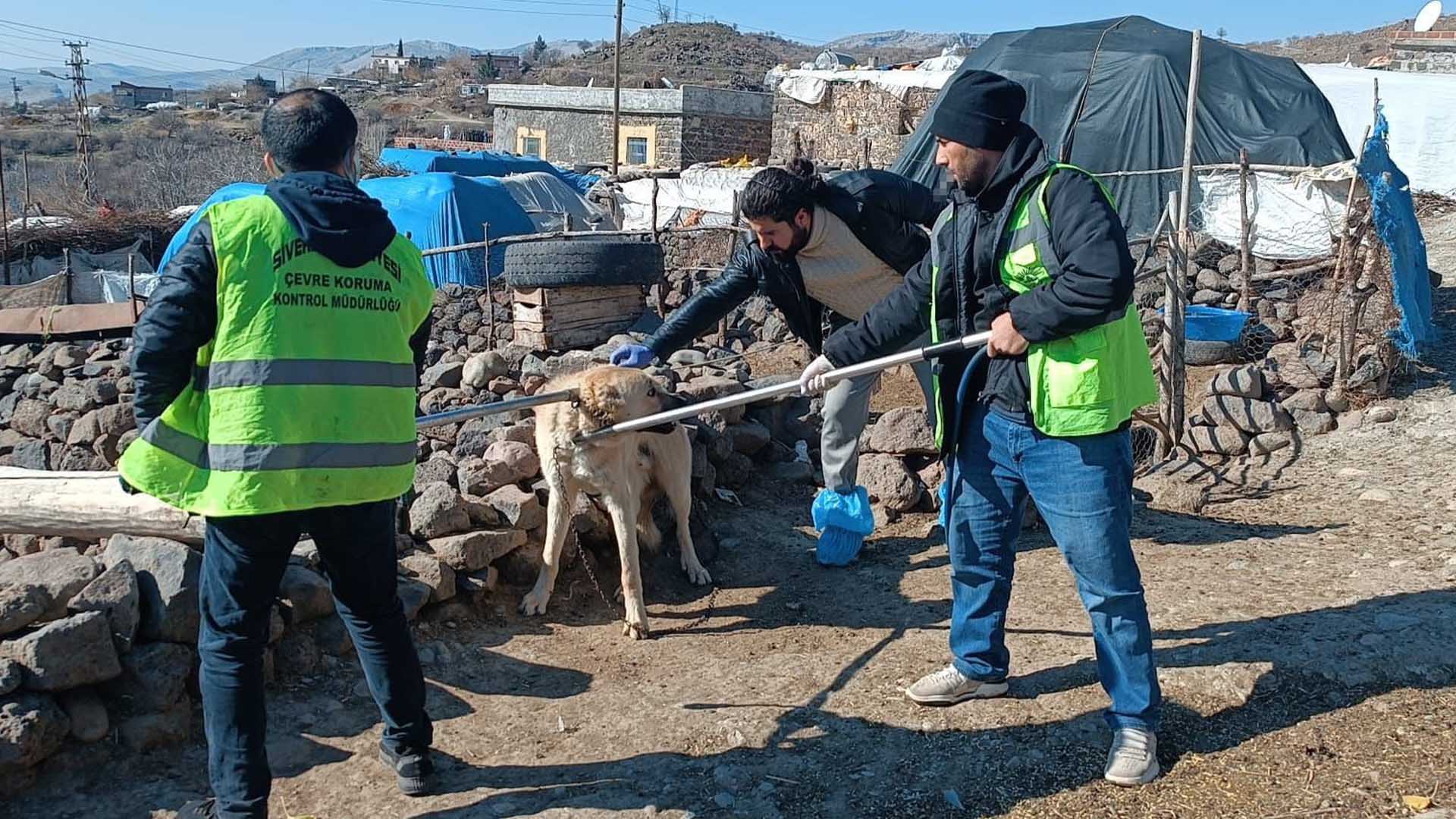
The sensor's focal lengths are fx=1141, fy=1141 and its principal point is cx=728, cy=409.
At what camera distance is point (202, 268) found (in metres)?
2.79

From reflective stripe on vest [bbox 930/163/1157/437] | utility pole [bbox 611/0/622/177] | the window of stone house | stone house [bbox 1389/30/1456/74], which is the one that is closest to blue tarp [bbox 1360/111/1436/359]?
reflective stripe on vest [bbox 930/163/1157/437]

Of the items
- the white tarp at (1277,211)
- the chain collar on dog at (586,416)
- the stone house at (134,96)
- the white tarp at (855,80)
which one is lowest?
the chain collar on dog at (586,416)

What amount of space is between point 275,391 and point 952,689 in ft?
7.80

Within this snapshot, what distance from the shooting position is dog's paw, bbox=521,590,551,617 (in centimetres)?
515

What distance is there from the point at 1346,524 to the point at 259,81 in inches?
4282

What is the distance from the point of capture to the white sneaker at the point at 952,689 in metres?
3.89

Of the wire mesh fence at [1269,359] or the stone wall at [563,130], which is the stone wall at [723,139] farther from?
the wire mesh fence at [1269,359]

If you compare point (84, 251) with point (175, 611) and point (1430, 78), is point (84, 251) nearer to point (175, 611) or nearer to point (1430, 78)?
point (175, 611)

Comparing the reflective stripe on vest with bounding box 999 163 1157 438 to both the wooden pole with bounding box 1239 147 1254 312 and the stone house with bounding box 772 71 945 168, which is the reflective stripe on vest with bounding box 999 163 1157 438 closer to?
the wooden pole with bounding box 1239 147 1254 312

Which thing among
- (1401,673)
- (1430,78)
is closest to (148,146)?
(1430,78)

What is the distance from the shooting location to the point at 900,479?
6445 millimetres

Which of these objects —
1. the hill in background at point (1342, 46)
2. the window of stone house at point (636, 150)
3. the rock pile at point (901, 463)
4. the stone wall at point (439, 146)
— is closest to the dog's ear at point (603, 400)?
the rock pile at point (901, 463)

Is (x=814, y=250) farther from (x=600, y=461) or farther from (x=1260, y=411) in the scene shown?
(x=1260, y=411)

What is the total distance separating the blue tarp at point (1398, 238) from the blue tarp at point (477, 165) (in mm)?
19745
